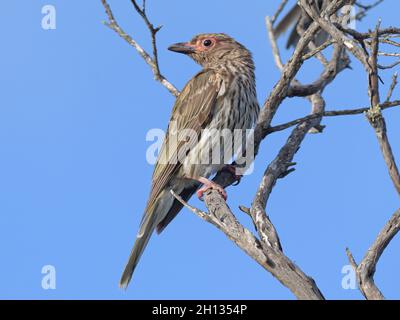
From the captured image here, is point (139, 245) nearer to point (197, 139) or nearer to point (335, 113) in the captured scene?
point (197, 139)

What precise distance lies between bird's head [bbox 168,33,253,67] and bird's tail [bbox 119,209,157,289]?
179cm

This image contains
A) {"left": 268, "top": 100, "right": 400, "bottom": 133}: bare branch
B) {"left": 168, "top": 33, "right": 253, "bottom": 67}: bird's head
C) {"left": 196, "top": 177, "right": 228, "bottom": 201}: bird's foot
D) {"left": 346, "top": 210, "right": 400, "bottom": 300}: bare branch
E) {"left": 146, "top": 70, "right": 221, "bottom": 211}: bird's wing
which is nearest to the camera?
{"left": 346, "top": 210, "right": 400, "bottom": 300}: bare branch

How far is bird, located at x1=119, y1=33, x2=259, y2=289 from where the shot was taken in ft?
22.5

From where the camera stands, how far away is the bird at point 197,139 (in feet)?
22.5

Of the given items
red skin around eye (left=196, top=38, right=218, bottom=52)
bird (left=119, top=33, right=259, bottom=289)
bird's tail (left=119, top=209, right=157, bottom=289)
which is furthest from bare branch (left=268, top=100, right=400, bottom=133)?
red skin around eye (left=196, top=38, right=218, bottom=52)

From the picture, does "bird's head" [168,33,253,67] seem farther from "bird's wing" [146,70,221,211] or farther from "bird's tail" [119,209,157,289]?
"bird's tail" [119,209,157,289]

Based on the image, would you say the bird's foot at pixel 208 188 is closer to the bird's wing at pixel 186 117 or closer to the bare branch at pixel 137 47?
the bird's wing at pixel 186 117

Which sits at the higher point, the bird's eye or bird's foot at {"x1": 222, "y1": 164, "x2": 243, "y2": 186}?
the bird's eye

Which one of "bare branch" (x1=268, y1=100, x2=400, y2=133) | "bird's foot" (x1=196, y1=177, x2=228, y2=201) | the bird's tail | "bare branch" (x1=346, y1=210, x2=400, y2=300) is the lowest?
"bare branch" (x1=346, y1=210, x2=400, y2=300)

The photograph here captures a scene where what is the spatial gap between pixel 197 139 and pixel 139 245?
111 cm

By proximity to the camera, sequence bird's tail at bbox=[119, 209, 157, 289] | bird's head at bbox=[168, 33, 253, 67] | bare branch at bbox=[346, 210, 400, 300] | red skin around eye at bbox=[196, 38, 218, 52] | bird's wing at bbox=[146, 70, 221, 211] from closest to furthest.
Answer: bare branch at bbox=[346, 210, 400, 300], bird's tail at bbox=[119, 209, 157, 289], bird's wing at bbox=[146, 70, 221, 211], bird's head at bbox=[168, 33, 253, 67], red skin around eye at bbox=[196, 38, 218, 52]
